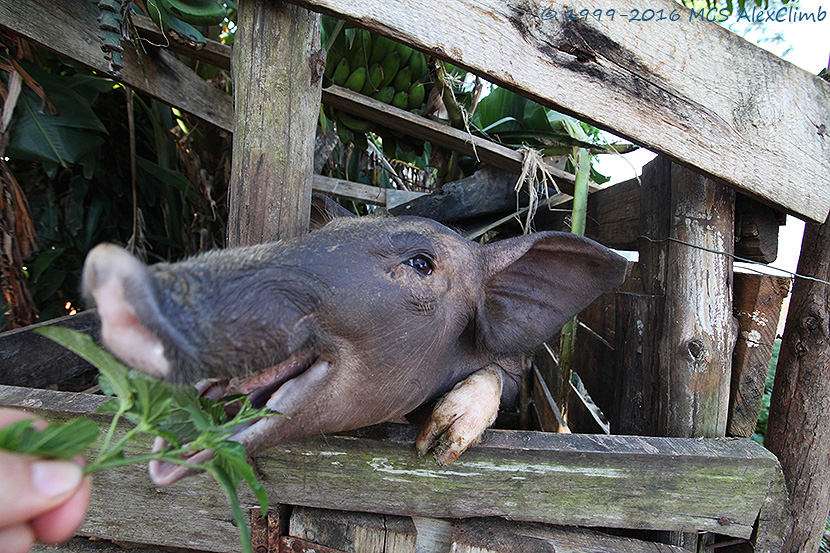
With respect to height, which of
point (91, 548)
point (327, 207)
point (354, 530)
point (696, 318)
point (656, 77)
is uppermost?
point (656, 77)

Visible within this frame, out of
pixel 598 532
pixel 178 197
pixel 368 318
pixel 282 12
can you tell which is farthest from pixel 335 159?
pixel 598 532

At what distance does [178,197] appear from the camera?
14.1 ft

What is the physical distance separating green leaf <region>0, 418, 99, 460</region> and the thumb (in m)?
0.02

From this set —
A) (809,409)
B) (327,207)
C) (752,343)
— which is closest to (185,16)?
(327,207)

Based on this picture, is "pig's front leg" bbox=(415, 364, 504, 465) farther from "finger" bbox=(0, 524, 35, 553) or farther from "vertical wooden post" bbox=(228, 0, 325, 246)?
"finger" bbox=(0, 524, 35, 553)

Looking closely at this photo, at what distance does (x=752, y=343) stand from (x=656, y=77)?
1.10 meters

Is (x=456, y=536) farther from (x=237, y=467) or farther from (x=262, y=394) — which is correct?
(x=237, y=467)

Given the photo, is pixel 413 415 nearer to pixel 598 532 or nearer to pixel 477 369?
pixel 477 369

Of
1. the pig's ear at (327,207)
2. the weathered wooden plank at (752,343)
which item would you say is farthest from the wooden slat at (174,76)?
the weathered wooden plank at (752,343)

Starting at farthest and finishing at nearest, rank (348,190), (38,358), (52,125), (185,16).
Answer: (348,190), (52,125), (38,358), (185,16)

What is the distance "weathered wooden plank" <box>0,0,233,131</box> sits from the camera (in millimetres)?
2129

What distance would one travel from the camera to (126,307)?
79cm

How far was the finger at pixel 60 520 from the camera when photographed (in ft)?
2.15

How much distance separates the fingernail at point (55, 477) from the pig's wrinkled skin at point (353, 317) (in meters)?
0.21
